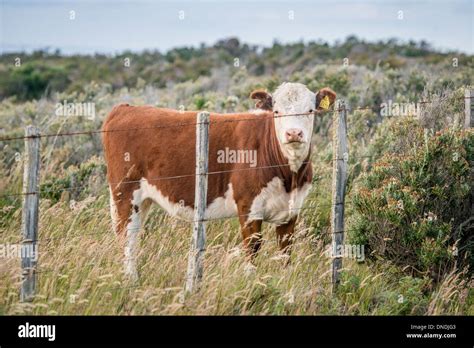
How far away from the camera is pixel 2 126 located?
16.8m

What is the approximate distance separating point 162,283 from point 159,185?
5.20 ft

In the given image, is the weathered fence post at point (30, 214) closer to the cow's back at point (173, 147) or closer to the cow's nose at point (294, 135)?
the cow's back at point (173, 147)

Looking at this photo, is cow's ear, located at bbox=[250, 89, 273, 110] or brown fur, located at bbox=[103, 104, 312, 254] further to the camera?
cow's ear, located at bbox=[250, 89, 273, 110]

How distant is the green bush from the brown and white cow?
80 cm

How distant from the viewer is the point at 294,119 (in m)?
7.90

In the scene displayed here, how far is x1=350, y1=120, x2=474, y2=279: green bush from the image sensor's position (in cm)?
823

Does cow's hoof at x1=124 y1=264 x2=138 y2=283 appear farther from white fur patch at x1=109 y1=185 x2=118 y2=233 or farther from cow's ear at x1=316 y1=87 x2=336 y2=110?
cow's ear at x1=316 y1=87 x2=336 y2=110

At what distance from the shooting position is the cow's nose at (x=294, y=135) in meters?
7.64

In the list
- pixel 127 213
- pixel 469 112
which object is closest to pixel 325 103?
pixel 469 112

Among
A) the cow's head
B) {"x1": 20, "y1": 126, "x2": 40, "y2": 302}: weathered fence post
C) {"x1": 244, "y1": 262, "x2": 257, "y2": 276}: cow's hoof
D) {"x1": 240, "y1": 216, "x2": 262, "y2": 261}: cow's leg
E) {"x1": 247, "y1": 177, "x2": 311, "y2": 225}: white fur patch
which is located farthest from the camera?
{"x1": 247, "y1": 177, "x2": 311, "y2": 225}: white fur patch

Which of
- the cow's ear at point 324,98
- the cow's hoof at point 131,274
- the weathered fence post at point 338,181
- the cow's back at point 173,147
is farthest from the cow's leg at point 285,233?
the cow's hoof at point 131,274

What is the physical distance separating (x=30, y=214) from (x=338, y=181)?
112 inches

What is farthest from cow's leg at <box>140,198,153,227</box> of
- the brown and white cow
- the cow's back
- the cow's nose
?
the cow's nose

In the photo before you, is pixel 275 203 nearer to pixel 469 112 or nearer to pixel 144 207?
pixel 144 207
